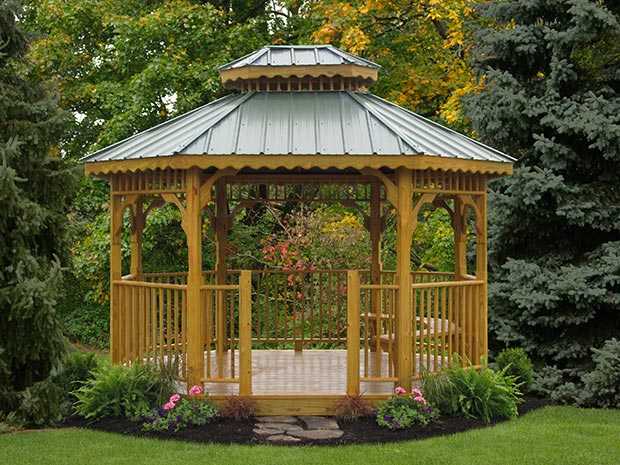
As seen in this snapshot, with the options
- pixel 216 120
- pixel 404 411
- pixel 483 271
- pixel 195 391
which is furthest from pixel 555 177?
pixel 195 391

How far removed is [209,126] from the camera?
9820 mm

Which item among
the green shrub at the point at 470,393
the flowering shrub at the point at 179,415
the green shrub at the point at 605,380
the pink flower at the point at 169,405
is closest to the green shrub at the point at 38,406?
the flowering shrub at the point at 179,415

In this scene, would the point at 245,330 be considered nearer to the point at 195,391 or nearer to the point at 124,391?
the point at 195,391

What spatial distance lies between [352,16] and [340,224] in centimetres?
395

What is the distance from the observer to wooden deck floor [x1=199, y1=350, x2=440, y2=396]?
984cm

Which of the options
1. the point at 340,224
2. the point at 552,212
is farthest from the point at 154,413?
the point at 340,224

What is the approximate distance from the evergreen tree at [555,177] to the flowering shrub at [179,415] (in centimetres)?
417

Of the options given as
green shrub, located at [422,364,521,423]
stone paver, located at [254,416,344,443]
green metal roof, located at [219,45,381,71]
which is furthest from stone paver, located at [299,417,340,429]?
green metal roof, located at [219,45,381,71]

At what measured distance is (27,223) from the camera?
8977 mm

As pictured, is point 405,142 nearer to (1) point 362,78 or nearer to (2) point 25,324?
(1) point 362,78

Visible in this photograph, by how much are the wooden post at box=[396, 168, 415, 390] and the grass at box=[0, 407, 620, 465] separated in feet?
3.35

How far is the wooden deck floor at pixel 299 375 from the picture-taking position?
32.3 feet

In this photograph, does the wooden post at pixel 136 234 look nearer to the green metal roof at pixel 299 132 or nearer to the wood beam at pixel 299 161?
the green metal roof at pixel 299 132

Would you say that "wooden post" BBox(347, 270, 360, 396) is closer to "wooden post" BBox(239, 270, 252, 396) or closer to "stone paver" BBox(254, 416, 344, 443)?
"stone paver" BBox(254, 416, 344, 443)
